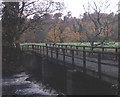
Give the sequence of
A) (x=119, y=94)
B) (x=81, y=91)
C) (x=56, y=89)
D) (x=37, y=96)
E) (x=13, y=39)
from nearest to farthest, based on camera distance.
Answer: (x=119, y=94) → (x=81, y=91) → (x=37, y=96) → (x=56, y=89) → (x=13, y=39)

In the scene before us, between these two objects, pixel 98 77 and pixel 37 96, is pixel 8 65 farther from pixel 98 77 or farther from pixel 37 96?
pixel 98 77

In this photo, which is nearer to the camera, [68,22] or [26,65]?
[26,65]

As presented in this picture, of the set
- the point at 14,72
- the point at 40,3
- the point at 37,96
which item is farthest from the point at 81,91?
the point at 40,3

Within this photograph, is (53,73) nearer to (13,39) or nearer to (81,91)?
(81,91)

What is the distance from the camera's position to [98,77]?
24.7 ft

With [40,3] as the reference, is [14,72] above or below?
below

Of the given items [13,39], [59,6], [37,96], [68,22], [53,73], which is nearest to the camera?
[37,96]

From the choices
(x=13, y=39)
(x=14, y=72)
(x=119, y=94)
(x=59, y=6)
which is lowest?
(x=14, y=72)

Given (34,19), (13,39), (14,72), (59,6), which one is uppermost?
(59,6)

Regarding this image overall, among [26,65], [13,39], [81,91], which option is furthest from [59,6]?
[81,91]

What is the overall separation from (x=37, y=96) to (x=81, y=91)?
9.24ft

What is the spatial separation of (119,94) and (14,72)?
49.6 feet

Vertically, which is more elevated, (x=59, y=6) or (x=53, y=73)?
(x=59, y=6)

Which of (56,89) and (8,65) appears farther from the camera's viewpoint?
(8,65)
